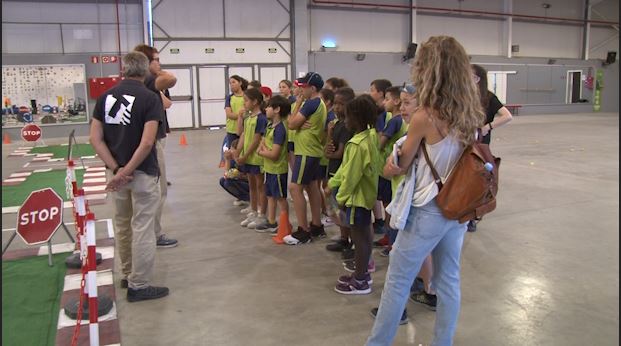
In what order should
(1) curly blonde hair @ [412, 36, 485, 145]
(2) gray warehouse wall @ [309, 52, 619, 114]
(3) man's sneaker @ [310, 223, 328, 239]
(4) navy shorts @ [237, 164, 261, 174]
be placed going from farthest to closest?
A: (2) gray warehouse wall @ [309, 52, 619, 114] < (4) navy shorts @ [237, 164, 261, 174] < (3) man's sneaker @ [310, 223, 328, 239] < (1) curly blonde hair @ [412, 36, 485, 145]

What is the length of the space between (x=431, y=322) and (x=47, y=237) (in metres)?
2.80

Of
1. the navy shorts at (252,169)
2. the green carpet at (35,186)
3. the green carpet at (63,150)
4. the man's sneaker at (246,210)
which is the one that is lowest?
the man's sneaker at (246,210)

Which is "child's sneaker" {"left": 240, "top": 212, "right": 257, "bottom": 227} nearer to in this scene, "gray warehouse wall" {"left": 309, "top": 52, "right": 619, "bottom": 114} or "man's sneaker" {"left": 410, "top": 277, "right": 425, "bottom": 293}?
"man's sneaker" {"left": 410, "top": 277, "right": 425, "bottom": 293}

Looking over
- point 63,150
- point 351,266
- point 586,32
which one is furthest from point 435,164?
point 586,32

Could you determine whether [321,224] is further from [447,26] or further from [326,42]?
[447,26]

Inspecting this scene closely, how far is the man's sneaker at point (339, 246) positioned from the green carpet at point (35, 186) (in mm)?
4025

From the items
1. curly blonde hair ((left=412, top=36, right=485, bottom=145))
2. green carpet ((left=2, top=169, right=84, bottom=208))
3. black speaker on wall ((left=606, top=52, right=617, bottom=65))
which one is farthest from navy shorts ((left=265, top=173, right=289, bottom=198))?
black speaker on wall ((left=606, top=52, right=617, bottom=65))

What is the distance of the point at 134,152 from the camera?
3281mm

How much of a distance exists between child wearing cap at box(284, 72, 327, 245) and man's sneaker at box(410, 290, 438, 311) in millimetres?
1490

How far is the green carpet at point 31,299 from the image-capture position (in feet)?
9.78

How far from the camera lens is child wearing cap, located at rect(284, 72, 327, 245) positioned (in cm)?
438

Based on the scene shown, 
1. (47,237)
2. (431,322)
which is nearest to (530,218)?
(431,322)

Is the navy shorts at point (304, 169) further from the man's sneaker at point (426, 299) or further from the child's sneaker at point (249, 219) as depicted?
the man's sneaker at point (426, 299)

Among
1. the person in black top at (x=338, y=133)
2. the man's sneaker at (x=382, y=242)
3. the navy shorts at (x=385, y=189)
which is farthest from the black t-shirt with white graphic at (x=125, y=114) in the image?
the man's sneaker at (x=382, y=242)
